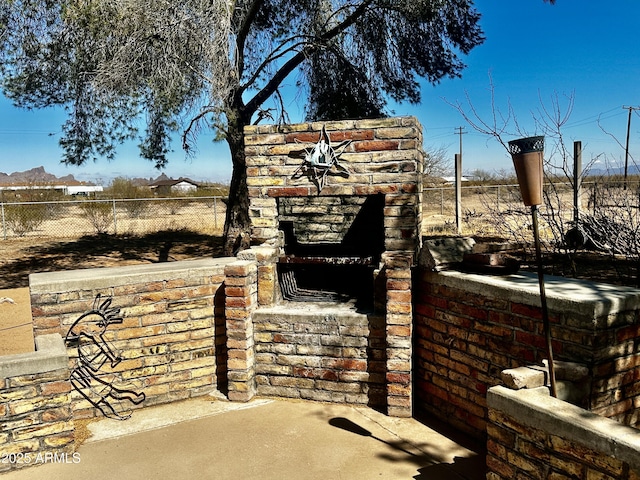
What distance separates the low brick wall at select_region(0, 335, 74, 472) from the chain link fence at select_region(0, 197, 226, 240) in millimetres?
7571

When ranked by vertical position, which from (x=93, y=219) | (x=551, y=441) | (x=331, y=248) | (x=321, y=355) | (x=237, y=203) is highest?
(x=237, y=203)

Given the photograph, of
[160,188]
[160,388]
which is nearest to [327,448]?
[160,388]

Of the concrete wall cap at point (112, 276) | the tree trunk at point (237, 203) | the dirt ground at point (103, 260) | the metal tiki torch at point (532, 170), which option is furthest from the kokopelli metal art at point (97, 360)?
the tree trunk at point (237, 203)

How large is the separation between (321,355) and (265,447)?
98 cm

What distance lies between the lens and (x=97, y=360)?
406cm

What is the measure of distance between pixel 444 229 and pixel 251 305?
425 inches

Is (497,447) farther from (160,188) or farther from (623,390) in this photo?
(160,188)

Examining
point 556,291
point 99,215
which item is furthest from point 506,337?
point 99,215

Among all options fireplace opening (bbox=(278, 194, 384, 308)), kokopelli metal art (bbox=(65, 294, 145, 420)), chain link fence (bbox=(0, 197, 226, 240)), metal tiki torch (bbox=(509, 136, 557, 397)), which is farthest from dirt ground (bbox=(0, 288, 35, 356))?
metal tiki torch (bbox=(509, 136, 557, 397))

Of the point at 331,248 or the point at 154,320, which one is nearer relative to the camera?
the point at 154,320

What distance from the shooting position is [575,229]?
23.3 ft

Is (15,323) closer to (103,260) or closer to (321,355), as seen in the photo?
(103,260)

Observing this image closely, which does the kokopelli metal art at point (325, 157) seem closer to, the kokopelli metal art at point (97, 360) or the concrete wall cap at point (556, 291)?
the concrete wall cap at point (556, 291)

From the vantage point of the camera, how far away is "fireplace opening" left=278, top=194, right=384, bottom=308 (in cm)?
478
